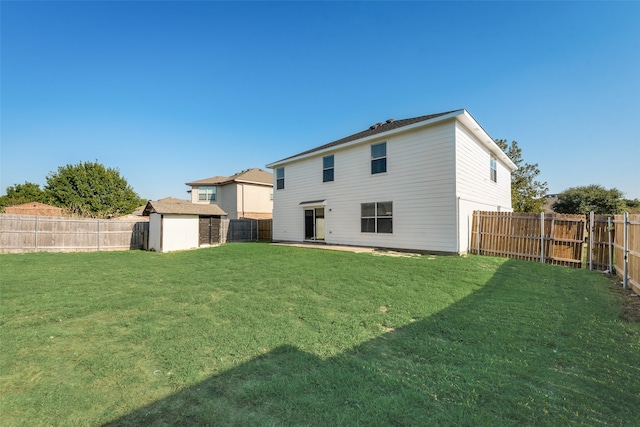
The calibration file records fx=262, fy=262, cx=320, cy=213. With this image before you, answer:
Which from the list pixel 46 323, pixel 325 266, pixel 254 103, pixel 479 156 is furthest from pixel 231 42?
pixel 479 156

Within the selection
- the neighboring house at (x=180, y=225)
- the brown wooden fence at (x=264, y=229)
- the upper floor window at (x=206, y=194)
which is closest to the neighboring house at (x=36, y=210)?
the upper floor window at (x=206, y=194)

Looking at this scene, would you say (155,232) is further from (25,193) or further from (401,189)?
(25,193)

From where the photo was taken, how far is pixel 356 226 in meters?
12.8

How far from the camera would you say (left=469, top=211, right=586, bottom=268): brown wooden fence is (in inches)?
342

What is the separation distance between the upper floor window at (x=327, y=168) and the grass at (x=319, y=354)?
8835 mm

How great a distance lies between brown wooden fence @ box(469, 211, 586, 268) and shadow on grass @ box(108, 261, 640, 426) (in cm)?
688

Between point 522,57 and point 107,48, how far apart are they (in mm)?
15506

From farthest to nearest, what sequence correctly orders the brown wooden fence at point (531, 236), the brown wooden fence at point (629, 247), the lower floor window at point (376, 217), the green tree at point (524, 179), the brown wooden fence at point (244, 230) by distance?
the green tree at point (524, 179), the brown wooden fence at point (244, 230), the lower floor window at point (376, 217), the brown wooden fence at point (531, 236), the brown wooden fence at point (629, 247)

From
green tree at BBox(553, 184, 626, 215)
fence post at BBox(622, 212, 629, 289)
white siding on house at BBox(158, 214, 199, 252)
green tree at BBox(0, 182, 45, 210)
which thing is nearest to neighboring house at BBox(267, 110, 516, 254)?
fence post at BBox(622, 212, 629, 289)

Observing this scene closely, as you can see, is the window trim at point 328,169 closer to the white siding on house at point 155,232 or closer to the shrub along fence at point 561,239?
the shrub along fence at point 561,239

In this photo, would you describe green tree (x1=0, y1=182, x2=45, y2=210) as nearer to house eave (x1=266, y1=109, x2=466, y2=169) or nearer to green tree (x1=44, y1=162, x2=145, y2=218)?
green tree (x1=44, y1=162, x2=145, y2=218)

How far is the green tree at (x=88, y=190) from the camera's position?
26016 millimetres

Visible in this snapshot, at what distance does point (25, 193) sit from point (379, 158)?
48937mm

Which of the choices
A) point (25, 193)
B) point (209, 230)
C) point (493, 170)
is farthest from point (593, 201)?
point (25, 193)
